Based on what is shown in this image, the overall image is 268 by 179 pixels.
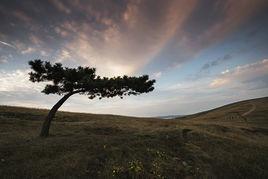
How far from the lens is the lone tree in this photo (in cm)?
2244

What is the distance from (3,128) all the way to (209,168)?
1010 inches

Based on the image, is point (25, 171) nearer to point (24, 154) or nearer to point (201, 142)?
point (24, 154)

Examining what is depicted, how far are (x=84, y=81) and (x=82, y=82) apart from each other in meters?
0.29

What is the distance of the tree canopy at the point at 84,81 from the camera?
22.4 m

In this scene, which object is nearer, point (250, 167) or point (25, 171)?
point (25, 171)

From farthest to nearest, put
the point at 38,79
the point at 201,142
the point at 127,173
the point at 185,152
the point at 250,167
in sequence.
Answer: the point at 201,142
the point at 38,79
the point at 185,152
the point at 250,167
the point at 127,173

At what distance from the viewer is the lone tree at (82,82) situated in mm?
22438

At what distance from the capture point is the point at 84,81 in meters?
22.2

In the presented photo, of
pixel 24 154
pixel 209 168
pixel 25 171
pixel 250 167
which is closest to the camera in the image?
pixel 25 171

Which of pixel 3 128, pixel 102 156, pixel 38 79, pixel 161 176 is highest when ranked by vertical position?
pixel 38 79

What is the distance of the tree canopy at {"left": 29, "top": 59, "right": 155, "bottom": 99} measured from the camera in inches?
883

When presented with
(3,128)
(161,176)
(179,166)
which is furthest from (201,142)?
(3,128)

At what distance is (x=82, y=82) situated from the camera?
22375 millimetres

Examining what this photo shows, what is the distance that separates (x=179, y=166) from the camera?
1730 centimetres
